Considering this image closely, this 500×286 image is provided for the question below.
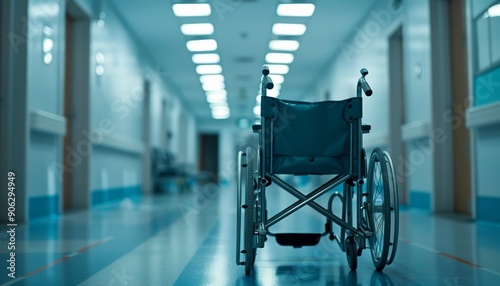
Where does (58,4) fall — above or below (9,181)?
above

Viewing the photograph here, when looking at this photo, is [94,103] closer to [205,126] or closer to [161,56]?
[161,56]

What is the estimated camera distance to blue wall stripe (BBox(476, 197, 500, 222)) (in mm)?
4555

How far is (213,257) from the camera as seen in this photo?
301cm

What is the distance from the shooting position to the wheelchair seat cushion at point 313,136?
257cm

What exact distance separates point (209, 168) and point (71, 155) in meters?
23.8

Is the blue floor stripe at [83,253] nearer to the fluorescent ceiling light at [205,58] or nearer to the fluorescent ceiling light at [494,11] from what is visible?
the fluorescent ceiling light at [494,11]

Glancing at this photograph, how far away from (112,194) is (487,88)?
589cm

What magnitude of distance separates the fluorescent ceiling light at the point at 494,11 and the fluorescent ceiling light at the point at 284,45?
18.6 feet

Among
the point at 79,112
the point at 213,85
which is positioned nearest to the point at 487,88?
the point at 79,112

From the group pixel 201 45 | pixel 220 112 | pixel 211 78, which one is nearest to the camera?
pixel 201 45

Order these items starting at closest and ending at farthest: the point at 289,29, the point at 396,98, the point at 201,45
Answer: the point at 396,98 → the point at 289,29 → the point at 201,45


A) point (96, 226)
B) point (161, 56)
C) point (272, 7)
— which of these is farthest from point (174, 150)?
point (96, 226)

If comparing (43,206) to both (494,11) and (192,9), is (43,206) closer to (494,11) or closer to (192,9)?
(192,9)

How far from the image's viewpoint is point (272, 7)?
7953 mm
